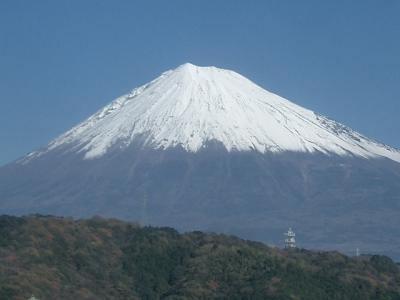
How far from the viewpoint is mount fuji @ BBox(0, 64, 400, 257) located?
372 ft

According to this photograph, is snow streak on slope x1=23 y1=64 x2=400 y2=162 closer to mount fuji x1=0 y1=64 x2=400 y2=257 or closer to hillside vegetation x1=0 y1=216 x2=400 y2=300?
mount fuji x1=0 y1=64 x2=400 y2=257

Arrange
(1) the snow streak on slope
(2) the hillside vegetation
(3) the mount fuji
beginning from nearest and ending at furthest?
(2) the hillside vegetation → (3) the mount fuji → (1) the snow streak on slope

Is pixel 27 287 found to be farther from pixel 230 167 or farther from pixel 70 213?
pixel 230 167

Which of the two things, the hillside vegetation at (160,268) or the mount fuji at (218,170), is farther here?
the mount fuji at (218,170)

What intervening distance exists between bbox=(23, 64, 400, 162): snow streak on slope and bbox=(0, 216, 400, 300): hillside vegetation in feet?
243

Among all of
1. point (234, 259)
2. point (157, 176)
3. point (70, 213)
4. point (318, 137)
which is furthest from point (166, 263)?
point (318, 137)

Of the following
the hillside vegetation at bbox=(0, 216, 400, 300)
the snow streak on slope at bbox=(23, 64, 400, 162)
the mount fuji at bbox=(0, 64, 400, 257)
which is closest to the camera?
the hillside vegetation at bbox=(0, 216, 400, 300)

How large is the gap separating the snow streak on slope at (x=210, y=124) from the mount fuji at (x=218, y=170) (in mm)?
148

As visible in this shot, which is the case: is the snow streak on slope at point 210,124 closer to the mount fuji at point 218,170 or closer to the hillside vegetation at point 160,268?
the mount fuji at point 218,170

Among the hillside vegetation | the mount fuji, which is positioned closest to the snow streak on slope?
the mount fuji

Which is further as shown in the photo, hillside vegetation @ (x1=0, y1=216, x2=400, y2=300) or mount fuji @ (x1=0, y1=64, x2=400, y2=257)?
mount fuji @ (x1=0, y1=64, x2=400, y2=257)

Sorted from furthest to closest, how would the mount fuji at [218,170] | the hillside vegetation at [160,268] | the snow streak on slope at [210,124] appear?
the snow streak on slope at [210,124], the mount fuji at [218,170], the hillside vegetation at [160,268]

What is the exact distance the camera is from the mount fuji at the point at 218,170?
11344 cm

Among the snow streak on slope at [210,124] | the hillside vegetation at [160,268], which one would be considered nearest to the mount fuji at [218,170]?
the snow streak on slope at [210,124]
